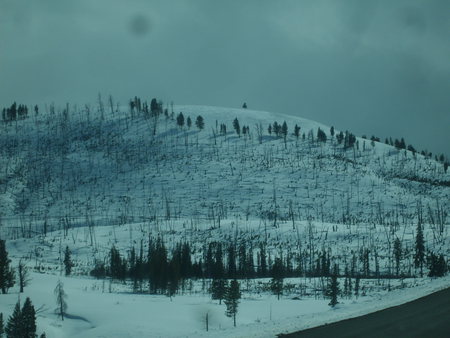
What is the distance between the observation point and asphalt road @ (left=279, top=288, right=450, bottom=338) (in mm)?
16422

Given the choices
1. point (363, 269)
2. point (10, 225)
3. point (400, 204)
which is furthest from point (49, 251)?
point (400, 204)

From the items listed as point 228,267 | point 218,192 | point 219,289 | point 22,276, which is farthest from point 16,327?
point 218,192

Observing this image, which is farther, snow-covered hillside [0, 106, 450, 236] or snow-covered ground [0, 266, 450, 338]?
snow-covered hillside [0, 106, 450, 236]

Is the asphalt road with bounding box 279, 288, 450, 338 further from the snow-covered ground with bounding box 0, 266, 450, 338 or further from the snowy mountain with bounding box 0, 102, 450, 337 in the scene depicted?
the snowy mountain with bounding box 0, 102, 450, 337

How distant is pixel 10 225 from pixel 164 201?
168 feet

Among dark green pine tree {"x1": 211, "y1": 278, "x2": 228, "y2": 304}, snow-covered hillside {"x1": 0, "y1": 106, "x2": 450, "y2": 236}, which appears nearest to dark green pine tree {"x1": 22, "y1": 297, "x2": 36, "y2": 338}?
dark green pine tree {"x1": 211, "y1": 278, "x2": 228, "y2": 304}

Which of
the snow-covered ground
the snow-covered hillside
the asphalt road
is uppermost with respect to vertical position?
the snow-covered hillside

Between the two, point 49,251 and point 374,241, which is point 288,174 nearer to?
point 374,241

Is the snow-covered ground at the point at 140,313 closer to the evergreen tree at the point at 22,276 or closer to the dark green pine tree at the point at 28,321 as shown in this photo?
the evergreen tree at the point at 22,276

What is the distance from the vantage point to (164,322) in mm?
47969

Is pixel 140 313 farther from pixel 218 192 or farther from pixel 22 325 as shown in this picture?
pixel 218 192

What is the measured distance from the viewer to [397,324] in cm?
1781

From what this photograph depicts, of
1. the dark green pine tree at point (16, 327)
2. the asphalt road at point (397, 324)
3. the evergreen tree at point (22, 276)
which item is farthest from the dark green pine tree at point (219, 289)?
Result: the asphalt road at point (397, 324)

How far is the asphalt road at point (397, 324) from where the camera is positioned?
53.9 ft
